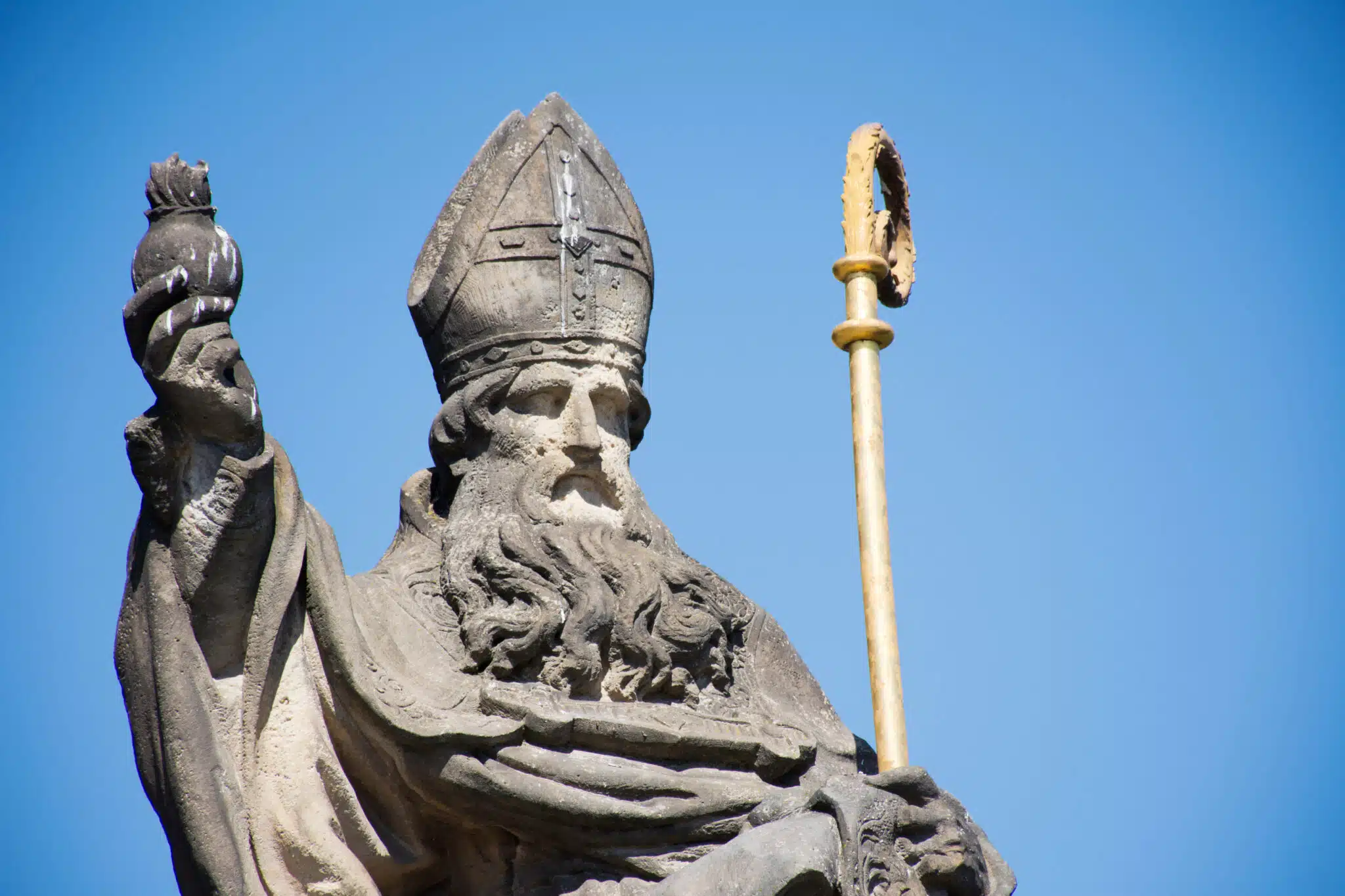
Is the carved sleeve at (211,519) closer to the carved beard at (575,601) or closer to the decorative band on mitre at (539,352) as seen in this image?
the carved beard at (575,601)

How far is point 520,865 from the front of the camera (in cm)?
976

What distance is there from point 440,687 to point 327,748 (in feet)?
1.40

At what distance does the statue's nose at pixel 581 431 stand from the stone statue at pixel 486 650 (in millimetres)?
12

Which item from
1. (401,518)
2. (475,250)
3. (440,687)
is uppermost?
(475,250)

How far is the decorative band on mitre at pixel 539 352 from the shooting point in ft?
34.0

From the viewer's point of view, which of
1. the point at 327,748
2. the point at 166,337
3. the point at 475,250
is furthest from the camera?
the point at 475,250

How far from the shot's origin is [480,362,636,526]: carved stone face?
10.3m

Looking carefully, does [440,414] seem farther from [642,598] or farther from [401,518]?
[642,598]

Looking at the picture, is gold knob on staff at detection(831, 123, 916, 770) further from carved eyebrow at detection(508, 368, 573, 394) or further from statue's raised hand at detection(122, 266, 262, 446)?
statue's raised hand at detection(122, 266, 262, 446)

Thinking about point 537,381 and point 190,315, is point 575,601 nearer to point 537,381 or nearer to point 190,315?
point 537,381

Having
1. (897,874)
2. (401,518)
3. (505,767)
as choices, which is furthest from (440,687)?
(897,874)


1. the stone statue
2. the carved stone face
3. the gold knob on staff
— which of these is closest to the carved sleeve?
the stone statue

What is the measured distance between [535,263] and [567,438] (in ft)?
2.15

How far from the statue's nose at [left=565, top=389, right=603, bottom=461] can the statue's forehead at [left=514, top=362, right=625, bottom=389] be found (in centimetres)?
6
